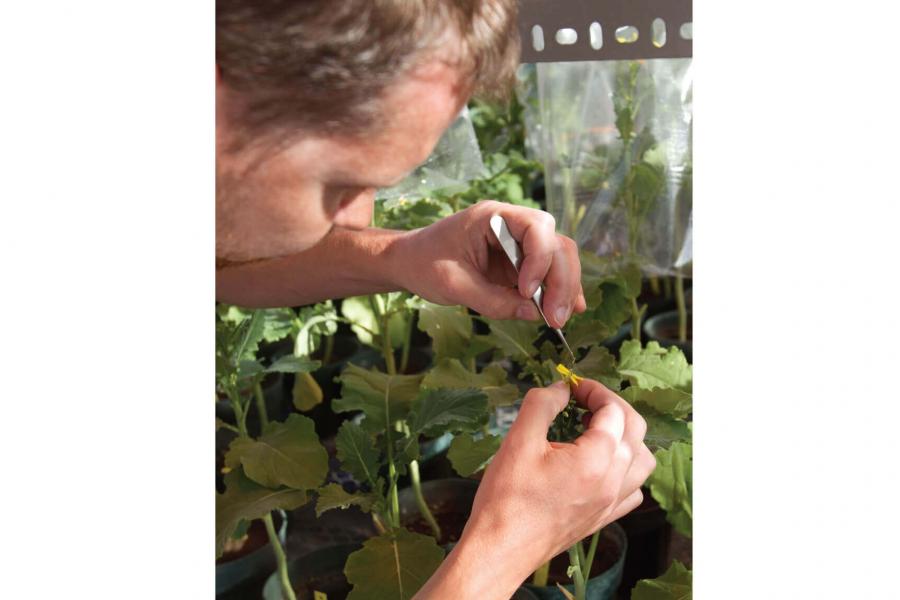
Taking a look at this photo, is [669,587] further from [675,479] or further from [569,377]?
[569,377]

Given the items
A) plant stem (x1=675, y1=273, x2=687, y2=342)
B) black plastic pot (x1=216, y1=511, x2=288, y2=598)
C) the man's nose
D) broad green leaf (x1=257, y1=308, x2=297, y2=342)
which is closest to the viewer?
the man's nose

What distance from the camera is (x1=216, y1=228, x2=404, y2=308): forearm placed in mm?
977

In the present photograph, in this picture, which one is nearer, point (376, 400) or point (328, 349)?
point (376, 400)

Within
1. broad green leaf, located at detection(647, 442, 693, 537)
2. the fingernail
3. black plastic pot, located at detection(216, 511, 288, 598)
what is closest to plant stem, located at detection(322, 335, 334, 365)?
black plastic pot, located at detection(216, 511, 288, 598)

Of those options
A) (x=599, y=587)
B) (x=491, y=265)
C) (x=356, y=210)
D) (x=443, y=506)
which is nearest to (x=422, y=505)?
(x=443, y=506)

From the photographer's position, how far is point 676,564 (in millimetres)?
972

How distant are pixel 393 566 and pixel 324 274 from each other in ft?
1.07

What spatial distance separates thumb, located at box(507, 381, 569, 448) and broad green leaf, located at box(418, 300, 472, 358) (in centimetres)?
48

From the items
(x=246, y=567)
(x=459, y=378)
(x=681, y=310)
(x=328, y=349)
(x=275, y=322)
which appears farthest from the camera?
(x=328, y=349)

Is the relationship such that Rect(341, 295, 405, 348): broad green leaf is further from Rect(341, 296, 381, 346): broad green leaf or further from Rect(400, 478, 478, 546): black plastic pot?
Rect(400, 478, 478, 546): black plastic pot

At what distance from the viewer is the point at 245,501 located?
109 cm
